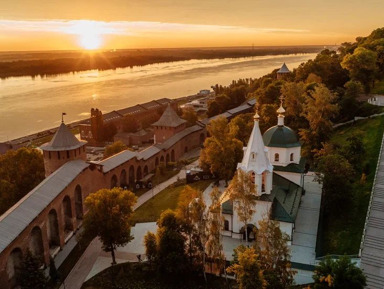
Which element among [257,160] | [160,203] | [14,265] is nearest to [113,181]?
[160,203]

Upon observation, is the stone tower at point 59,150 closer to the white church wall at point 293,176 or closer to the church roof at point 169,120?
the white church wall at point 293,176

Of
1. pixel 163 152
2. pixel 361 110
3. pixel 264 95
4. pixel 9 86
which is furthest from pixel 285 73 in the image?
pixel 9 86

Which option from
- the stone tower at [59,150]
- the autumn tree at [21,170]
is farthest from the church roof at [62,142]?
the autumn tree at [21,170]

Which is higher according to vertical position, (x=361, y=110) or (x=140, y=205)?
(x=361, y=110)

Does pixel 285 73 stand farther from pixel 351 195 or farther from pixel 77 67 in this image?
pixel 77 67

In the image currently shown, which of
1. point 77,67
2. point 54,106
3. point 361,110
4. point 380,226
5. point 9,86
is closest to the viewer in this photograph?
point 380,226

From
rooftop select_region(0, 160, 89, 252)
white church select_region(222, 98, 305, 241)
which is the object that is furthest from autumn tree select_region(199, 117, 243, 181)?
rooftop select_region(0, 160, 89, 252)
